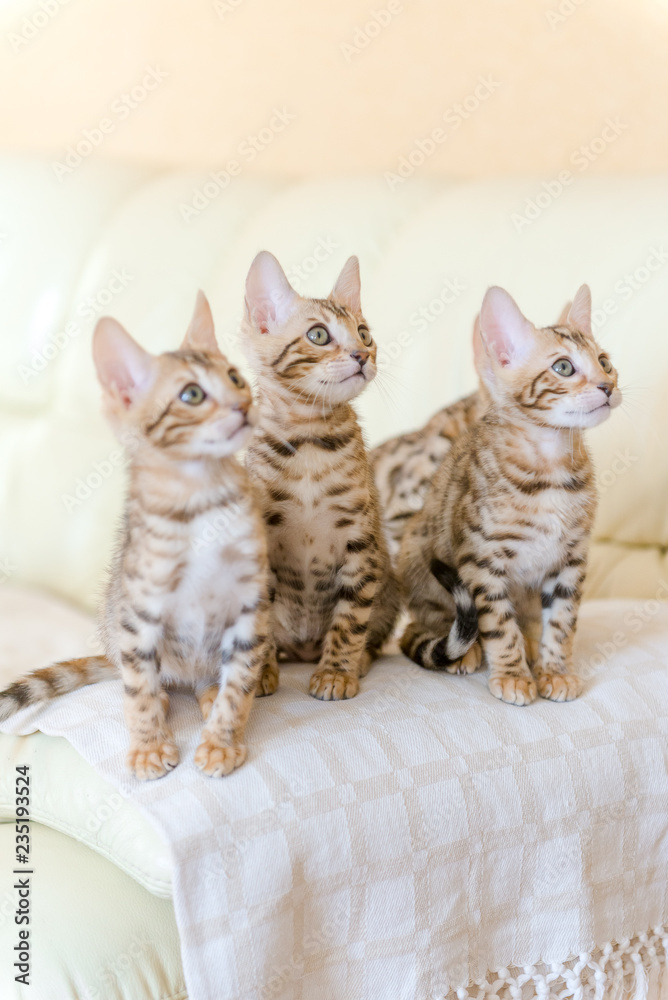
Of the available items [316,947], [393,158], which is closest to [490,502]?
[316,947]

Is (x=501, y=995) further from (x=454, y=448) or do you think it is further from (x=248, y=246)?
(x=248, y=246)

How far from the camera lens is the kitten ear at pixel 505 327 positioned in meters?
1.35

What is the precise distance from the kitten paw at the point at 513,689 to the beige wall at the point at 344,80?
180 cm

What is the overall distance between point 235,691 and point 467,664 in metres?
0.43

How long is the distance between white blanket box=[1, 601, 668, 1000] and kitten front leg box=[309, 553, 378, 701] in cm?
5

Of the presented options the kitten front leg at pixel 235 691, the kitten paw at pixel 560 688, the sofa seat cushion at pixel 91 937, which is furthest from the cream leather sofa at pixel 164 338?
the kitten paw at pixel 560 688

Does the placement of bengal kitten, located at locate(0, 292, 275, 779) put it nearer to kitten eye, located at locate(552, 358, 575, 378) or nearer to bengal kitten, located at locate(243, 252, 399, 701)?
bengal kitten, located at locate(243, 252, 399, 701)

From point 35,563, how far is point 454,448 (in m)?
1.21

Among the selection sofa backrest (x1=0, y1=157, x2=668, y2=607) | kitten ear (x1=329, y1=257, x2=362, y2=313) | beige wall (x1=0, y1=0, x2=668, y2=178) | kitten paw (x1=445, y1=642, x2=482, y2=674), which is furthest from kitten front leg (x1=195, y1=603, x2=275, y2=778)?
beige wall (x1=0, y1=0, x2=668, y2=178)

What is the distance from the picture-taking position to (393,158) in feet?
9.78

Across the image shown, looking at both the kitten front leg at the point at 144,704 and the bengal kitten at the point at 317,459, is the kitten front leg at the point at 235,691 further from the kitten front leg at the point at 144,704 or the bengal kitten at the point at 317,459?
the bengal kitten at the point at 317,459

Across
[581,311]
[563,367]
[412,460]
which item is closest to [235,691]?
[563,367]

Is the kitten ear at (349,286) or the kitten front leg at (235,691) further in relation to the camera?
the kitten ear at (349,286)

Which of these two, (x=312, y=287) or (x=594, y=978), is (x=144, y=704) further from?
(x=312, y=287)
